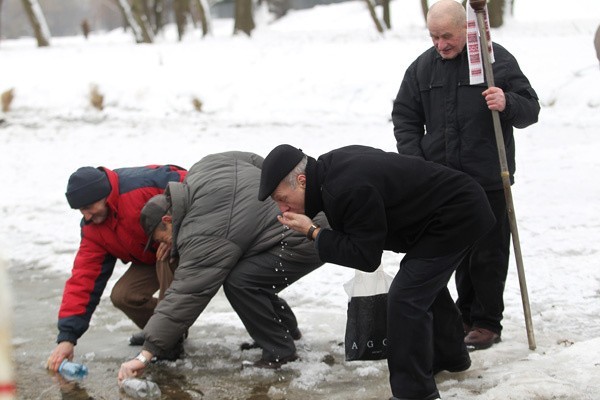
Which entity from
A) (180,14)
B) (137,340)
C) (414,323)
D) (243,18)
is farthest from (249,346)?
(180,14)

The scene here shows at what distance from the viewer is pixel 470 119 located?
4.75 m

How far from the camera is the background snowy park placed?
4.87 m

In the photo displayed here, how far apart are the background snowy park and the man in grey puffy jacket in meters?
0.35

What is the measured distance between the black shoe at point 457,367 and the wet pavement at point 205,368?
28cm

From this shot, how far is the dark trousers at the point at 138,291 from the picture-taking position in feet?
17.2

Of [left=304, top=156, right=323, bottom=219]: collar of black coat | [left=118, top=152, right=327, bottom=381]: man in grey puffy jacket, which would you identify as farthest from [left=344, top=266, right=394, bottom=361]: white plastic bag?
[left=304, top=156, right=323, bottom=219]: collar of black coat

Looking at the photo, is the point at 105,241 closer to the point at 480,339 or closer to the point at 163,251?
the point at 163,251

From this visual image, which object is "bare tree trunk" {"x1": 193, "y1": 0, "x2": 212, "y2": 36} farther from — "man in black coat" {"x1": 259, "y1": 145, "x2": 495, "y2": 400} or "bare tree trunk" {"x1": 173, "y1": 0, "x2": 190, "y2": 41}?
"man in black coat" {"x1": 259, "y1": 145, "x2": 495, "y2": 400}

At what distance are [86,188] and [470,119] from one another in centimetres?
202

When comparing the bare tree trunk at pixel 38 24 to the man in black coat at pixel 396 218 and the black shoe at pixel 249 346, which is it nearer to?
the black shoe at pixel 249 346

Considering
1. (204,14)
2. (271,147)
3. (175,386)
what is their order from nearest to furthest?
1. (175,386)
2. (271,147)
3. (204,14)

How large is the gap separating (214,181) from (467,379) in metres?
1.65

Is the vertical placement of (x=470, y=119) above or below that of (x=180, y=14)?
above

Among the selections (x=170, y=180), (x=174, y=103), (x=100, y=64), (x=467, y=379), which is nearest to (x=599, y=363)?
(x=467, y=379)
